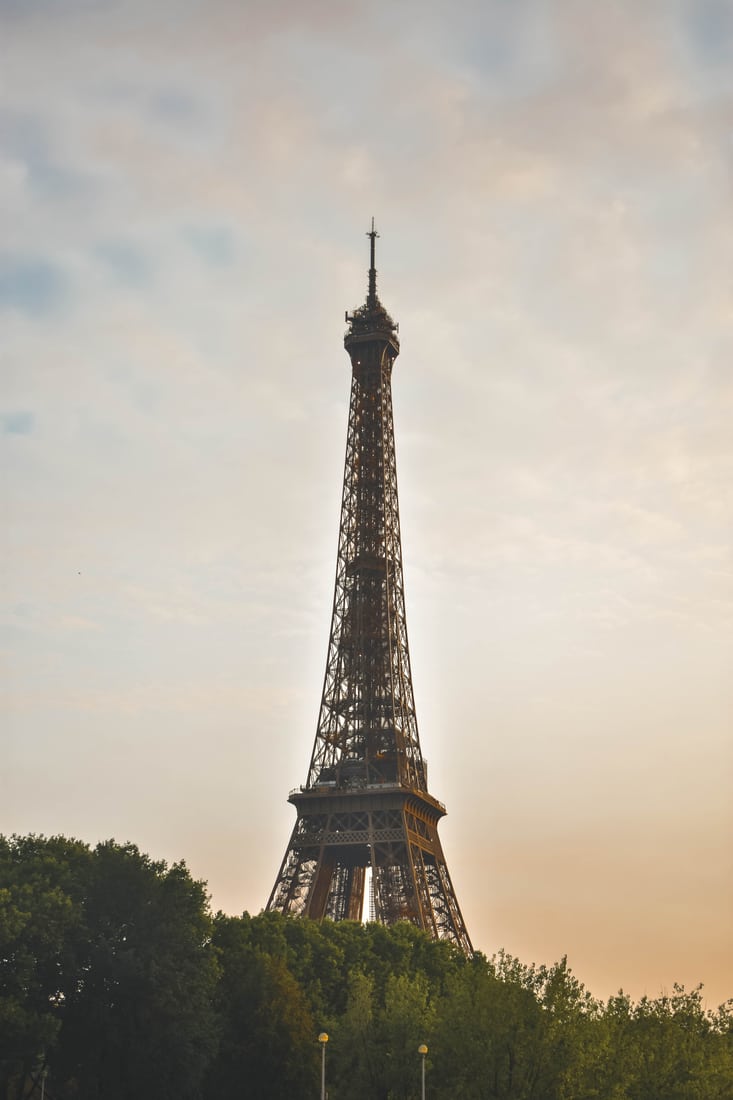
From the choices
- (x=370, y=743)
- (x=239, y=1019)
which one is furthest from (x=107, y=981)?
(x=370, y=743)

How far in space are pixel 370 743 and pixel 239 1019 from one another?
1563 inches

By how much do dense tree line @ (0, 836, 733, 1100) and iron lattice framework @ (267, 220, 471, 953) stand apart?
78.2 ft

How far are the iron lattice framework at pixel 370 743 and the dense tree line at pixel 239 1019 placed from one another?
23.8m

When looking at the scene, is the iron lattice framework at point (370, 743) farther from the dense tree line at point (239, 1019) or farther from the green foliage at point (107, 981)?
the green foliage at point (107, 981)

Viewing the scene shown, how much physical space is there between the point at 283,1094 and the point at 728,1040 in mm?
24062

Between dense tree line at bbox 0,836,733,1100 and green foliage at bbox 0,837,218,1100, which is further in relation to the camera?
green foliage at bbox 0,837,218,1100

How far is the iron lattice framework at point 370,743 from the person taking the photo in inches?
4166

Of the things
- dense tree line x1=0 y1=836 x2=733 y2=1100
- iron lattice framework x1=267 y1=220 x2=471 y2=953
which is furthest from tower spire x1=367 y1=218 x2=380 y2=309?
dense tree line x1=0 y1=836 x2=733 y2=1100

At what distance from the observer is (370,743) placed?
11288 centimetres

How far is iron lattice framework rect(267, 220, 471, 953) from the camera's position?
347ft

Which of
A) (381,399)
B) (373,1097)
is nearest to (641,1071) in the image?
(373,1097)

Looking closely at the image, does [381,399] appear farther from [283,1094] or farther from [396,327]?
[283,1094]

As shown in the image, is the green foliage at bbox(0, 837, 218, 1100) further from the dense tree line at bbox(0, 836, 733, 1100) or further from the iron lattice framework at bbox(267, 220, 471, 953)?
the iron lattice framework at bbox(267, 220, 471, 953)

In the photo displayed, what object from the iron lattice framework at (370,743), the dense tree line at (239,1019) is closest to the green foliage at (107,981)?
the dense tree line at (239,1019)
